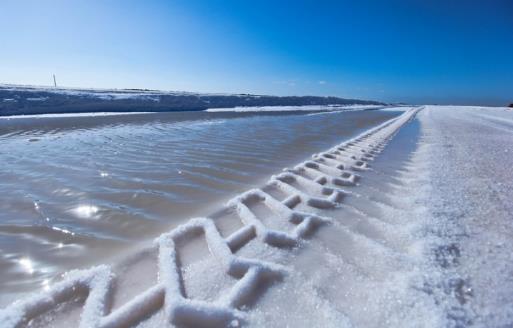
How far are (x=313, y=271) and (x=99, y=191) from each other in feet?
9.76

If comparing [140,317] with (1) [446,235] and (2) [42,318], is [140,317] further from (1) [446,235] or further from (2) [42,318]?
(1) [446,235]

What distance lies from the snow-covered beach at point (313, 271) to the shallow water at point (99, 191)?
0.37m

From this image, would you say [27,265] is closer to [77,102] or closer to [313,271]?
[313,271]

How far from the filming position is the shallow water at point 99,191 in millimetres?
2266

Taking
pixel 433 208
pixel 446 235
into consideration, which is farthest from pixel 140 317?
pixel 433 208

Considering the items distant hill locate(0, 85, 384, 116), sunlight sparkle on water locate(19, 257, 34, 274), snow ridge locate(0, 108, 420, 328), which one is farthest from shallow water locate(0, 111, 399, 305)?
distant hill locate(0, 85, 384, 116)

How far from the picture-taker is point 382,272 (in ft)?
6.22

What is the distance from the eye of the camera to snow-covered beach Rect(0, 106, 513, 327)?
152cm

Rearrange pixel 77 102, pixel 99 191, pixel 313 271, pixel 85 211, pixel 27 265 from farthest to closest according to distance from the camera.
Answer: pixel 77 102 → pixel 99 191 → pixel 85 211 → pixel 27 265 → pixel 313 271

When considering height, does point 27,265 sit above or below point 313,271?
below

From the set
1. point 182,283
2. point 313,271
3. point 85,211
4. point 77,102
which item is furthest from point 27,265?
point 77,102

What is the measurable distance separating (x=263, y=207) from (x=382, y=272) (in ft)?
4.91

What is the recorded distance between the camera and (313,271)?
A: 1920 millimetres

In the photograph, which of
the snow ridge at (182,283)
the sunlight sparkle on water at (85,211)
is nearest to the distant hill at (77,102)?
the sunlight sparkle on water at (85,211)
